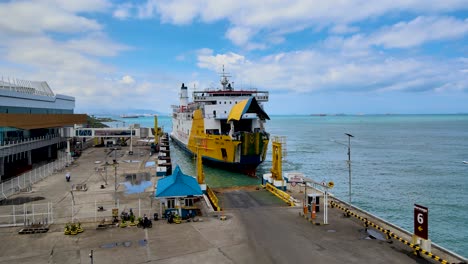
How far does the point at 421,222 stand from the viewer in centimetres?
1289

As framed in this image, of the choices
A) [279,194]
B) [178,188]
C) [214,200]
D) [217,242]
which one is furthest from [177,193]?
[279,194]

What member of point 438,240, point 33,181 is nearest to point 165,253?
point 438,240

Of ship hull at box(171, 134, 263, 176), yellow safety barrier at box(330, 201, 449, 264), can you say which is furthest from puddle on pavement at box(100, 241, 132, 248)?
ship hull at box(171, 134, 263, 176)

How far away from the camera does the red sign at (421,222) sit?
498 inches

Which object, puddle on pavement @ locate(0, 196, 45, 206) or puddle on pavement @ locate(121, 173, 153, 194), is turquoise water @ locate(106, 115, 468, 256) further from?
puddle on pavement @ locate(0, 196, 45, 206)

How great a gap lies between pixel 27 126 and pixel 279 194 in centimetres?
2592

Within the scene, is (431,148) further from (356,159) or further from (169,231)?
(169,231)

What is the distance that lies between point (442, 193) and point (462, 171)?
13.3 meters

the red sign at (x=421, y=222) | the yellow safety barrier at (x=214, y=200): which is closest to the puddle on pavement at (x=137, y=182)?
the yellow safety barrier at (x=214, y=200)

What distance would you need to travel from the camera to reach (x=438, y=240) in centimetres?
2038

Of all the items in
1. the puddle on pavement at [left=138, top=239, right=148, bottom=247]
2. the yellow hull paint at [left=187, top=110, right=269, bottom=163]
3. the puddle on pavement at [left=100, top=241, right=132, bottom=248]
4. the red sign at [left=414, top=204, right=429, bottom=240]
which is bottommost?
the puddle on pavement at [left=100, top=241, right=132, bottom=248]

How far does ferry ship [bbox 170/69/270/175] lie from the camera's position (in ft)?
116

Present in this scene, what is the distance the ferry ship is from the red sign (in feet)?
65.2

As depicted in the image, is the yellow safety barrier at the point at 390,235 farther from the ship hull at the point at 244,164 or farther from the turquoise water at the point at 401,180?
the ship hull at the point at 244,164
